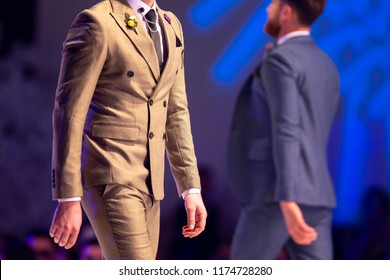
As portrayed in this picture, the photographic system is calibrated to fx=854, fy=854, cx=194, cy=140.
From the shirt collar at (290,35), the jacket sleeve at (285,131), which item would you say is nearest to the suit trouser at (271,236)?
the jacket sleeve at (285,131)

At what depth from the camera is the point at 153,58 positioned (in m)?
2.46

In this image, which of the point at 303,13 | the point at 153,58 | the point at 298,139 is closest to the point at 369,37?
the point at 303,13

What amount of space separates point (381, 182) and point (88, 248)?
74.6 inches

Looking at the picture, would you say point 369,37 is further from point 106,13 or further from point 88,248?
point 106,13

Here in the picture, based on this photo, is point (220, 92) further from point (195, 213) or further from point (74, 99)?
point (74, 99)

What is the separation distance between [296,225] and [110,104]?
132 centimetres

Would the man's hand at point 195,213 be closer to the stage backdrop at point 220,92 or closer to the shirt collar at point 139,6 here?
the shirt collar at point 139,6

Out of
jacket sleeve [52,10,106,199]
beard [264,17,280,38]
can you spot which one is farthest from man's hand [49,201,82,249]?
beard [264,17,280,38]

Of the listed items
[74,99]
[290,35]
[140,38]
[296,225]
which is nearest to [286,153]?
[296,225]

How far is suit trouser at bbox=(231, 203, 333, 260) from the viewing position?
3.58m

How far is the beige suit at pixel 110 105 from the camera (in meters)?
2.33

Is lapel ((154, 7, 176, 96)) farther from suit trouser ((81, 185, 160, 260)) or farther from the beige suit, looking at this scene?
suit trouser ((81, 185, 160, 260))

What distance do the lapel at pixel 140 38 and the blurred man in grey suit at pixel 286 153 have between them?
1212 millimetres

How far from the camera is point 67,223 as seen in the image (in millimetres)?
2281
